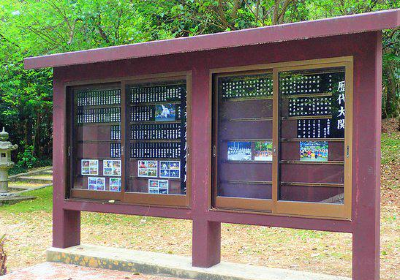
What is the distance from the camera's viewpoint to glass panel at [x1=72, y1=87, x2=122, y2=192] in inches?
258

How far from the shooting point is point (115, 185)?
6.50 metres

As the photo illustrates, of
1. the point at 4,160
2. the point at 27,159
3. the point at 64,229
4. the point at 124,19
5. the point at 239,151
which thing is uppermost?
the point at 124,19

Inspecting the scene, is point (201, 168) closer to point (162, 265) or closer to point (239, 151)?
point (239, 151)

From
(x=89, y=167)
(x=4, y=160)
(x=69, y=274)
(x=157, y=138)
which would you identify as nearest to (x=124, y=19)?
(x=89, y=167)

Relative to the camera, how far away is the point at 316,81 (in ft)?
16.8

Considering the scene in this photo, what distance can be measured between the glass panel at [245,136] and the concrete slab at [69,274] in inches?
60.2

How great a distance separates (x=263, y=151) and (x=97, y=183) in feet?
8.40

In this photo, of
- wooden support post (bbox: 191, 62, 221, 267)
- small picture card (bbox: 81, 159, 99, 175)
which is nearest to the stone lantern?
small picture card (bbox: 81, 159, 99, 175)

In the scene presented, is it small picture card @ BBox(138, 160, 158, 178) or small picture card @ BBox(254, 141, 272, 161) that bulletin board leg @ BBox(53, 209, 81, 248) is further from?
small picture card @ BBox(254, 141, 272, 161)

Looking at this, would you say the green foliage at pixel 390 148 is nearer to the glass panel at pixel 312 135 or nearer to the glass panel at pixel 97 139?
the glass panel at pixel 312 135

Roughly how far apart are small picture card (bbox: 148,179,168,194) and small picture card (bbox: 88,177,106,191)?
78 centimetres

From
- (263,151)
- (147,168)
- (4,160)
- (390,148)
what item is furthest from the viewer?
(390,148)

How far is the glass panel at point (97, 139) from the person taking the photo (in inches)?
258

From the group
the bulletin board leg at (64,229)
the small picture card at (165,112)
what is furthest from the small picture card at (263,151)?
the bulletin board leg at (64,229)
